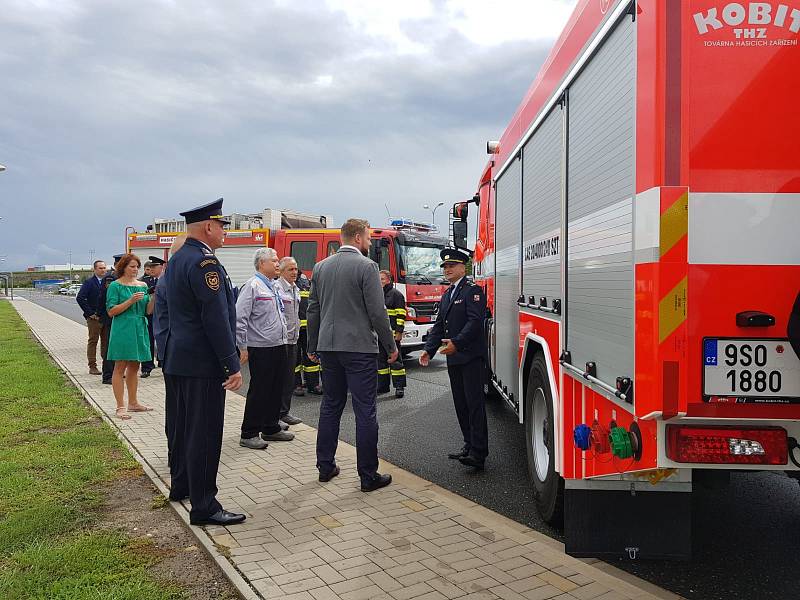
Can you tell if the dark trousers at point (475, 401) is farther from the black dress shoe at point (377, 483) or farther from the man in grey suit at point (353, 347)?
the black dress shoe at point (377, 483)

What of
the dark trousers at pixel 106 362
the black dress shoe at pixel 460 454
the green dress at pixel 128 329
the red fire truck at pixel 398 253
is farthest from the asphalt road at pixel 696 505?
the red fire truck at pixel 398 253

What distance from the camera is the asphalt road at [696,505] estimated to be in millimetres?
3592

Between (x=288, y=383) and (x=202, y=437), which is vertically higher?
(x=202, y=437)

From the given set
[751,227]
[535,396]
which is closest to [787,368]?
[751,227]

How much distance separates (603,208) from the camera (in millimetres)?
3117

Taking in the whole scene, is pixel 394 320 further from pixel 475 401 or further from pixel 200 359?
pixel 200 359

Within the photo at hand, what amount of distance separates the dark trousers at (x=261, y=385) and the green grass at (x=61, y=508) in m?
1.09

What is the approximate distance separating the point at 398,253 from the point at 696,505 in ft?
29.8

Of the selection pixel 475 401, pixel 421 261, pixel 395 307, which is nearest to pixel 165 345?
pixel 475 401

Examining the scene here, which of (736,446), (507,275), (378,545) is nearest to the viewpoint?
(736,446)

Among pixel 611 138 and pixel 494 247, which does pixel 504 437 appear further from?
pixel 611 138

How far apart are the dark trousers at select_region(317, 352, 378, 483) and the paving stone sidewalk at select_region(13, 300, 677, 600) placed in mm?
210

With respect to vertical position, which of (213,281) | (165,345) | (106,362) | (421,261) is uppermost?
(421,261)

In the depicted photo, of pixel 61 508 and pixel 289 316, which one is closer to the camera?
pixel 61 508
